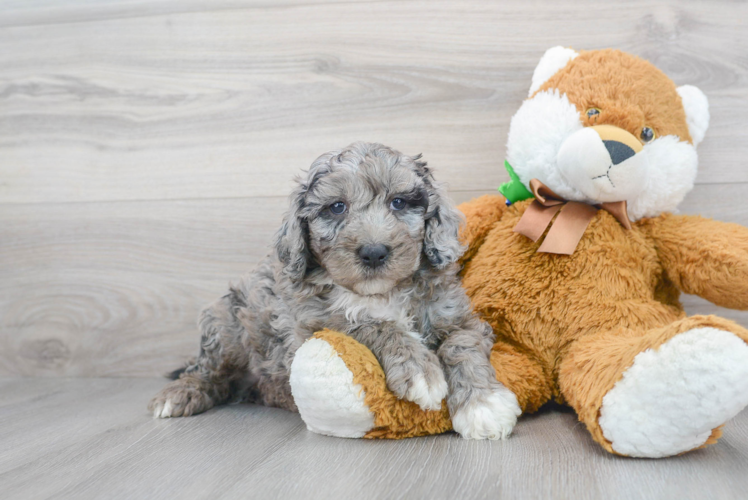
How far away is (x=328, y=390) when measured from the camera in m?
1.46

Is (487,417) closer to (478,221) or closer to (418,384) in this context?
(418,384)

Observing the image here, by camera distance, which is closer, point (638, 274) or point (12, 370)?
point (638, 274)

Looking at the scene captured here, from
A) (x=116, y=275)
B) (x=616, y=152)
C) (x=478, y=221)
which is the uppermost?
(x=616, y=152)

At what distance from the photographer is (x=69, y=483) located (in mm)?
1418

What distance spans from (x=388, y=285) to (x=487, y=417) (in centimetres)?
42

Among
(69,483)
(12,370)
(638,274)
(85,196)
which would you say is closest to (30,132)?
(85,196)

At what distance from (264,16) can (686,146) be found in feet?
5.41

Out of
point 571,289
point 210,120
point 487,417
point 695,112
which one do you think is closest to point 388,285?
point 487,417

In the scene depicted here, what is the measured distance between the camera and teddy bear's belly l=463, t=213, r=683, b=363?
1.69 m

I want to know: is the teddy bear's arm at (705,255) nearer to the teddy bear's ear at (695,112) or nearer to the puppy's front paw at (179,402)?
the teddy bear's ear at (695,112)

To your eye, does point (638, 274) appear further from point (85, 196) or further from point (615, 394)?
point (85, 196)

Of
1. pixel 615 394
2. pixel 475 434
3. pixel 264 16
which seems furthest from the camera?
pixel 264 16

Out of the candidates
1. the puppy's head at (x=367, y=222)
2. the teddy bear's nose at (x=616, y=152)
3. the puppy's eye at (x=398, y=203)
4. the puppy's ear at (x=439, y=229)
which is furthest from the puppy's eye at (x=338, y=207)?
the teddy bear's nose at (x=616, y=152)

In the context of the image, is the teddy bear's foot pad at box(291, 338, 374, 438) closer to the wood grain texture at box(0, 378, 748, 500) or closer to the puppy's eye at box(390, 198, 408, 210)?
the wood grain texture at box(0, 378, 748, 500)
